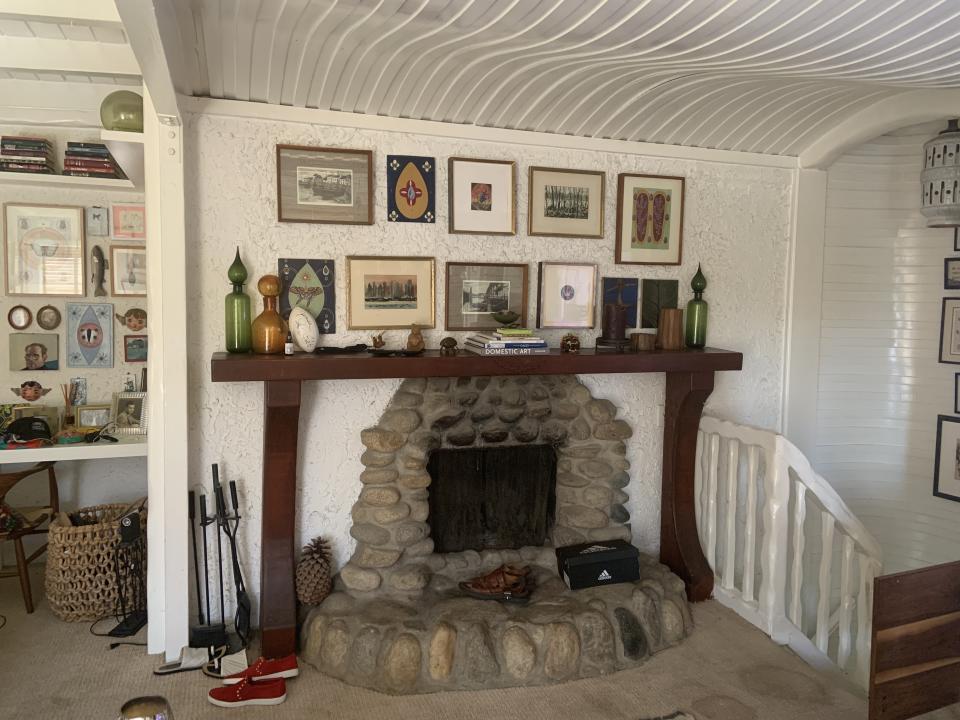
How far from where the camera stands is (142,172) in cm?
308

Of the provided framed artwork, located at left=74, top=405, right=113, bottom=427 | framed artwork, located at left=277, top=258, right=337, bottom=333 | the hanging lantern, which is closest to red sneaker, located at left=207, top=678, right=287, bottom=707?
framed artwork, located at left=277, top=258, right=337, bottom=333

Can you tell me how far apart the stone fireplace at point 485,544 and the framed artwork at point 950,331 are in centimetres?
182

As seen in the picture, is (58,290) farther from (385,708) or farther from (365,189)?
(385,708)

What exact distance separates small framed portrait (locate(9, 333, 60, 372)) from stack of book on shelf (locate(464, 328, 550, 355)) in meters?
2.31

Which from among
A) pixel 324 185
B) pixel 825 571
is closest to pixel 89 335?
pixel 324 185

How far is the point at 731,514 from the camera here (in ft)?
10.9

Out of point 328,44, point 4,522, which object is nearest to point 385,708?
point 4,522

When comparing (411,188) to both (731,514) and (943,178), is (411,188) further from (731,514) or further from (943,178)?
(943,178)

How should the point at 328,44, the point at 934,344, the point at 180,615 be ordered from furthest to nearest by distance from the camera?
the point at 934,344
the point at 180,615
the point at 328,44

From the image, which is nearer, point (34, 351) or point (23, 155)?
point (23, 155)

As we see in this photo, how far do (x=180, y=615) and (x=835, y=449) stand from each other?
3.51 metres

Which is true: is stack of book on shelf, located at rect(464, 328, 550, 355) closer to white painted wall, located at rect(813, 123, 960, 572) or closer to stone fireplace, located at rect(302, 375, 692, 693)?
stone fireplace, located at rect(302, 375, 692, 693)

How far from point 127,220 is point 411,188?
172 cm

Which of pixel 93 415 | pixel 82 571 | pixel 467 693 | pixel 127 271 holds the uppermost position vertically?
pixel 127 271
